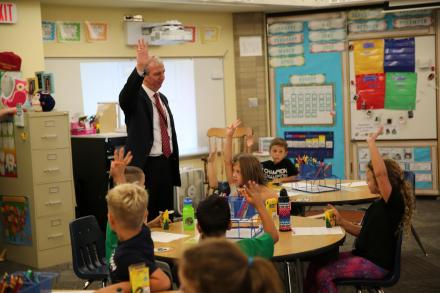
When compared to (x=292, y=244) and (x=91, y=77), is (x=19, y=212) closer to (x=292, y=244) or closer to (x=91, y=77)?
(x=91, y=77)

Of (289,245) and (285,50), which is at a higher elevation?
(285,50)

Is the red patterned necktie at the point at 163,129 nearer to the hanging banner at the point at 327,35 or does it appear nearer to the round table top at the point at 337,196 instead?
the round table top at the point at 337,196

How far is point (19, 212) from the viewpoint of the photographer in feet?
20.2

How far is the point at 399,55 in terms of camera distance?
324 inches

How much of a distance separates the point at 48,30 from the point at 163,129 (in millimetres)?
2711

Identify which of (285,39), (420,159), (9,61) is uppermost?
(285,39)

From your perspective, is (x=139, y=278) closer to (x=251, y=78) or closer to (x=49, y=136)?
(x=49, y=136)

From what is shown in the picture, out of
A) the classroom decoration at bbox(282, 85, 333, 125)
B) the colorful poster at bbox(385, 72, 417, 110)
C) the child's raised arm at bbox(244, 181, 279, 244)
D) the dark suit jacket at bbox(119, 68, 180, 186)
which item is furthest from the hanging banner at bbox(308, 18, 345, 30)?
the child's raised arm at bbox(244, 181, 279, 244)

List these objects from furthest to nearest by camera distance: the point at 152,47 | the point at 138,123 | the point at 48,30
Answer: the point at 152,47, the point at 48,30, the point at 138,123

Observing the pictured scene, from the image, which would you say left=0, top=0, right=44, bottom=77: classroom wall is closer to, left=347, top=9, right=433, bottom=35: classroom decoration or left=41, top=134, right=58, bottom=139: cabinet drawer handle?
left=41, top=134, right=58, bottom=139: cabinet drawer handle

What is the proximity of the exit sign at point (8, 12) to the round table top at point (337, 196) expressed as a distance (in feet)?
10.2

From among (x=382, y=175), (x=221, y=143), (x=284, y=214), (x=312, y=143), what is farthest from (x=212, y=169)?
(x=382, y=175)

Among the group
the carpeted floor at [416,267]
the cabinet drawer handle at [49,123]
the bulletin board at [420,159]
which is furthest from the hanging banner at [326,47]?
the cabinet drawer handle at [49,123]

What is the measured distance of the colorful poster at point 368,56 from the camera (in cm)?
829
